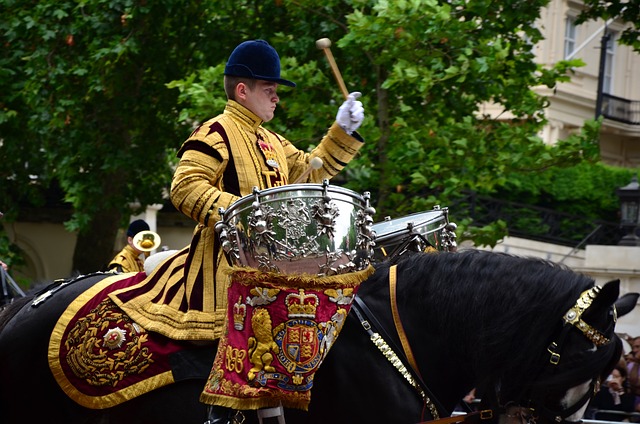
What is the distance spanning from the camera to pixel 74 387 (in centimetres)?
574

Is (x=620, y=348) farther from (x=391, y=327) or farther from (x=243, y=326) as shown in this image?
(x=243, y=326)

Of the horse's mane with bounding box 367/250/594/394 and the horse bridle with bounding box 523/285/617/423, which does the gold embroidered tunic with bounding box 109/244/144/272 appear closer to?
the horse's mane with bounding box 367/250/594/394

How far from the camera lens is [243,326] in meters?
5.13

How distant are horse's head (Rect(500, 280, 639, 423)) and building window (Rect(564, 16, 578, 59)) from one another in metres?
26.0

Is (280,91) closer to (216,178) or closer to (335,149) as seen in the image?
(335,149)

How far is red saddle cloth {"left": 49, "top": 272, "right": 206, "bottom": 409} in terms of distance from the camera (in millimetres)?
5531

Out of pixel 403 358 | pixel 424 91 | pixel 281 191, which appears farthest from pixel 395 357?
pixel 424 91

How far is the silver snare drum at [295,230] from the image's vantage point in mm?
5000

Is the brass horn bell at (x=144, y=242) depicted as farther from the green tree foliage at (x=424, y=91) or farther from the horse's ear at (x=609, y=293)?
the horse's ear at (x=609, y=293)

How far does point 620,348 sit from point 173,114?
11957 mm

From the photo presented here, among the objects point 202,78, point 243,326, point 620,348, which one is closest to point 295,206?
point 243,326

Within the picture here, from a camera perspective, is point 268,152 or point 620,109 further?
point 620,109

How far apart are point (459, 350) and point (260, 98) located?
61.3 inches

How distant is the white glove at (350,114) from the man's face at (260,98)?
1.14 feet
